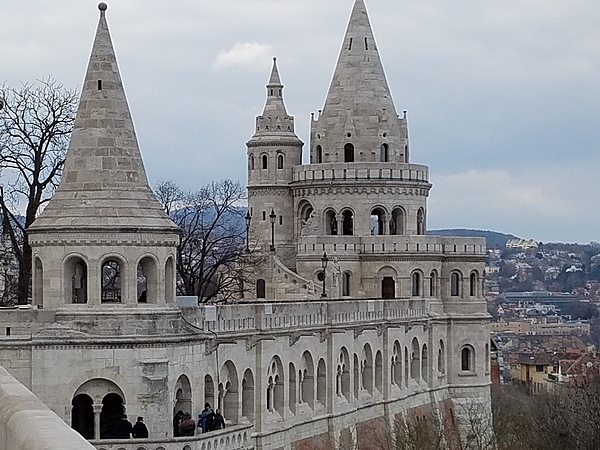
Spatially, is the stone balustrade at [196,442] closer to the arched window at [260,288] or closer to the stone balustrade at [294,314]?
the stone balustrade at [294,314]

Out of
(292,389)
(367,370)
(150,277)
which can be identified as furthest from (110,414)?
(367,370)

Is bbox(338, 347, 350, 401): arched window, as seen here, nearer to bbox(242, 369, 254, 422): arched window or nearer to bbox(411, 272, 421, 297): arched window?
bbox(242, 369, 254, 422): arched window

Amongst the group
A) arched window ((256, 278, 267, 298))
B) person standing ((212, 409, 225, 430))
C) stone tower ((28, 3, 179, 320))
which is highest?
stone tower ((28, 3, 179, 320))

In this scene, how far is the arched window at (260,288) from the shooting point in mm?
59469

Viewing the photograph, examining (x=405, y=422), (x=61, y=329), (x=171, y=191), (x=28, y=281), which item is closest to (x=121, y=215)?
(x=61, y=329)

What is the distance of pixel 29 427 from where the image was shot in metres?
8.03

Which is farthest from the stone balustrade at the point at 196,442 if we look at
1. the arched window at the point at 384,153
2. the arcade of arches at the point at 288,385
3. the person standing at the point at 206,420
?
the arched window at the point at 384,153

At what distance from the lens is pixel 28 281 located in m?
44.2

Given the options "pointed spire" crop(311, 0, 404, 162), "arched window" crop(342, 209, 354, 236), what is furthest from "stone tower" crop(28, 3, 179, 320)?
"pointed spire" crop(311, 0, 404, 162)

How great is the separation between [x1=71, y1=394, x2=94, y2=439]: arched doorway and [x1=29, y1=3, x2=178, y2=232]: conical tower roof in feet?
11.8

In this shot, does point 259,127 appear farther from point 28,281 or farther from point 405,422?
point 28,281

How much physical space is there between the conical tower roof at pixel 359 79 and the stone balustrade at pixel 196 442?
31714mm

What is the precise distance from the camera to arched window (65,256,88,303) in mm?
32031

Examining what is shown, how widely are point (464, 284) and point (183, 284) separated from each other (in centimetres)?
1341
